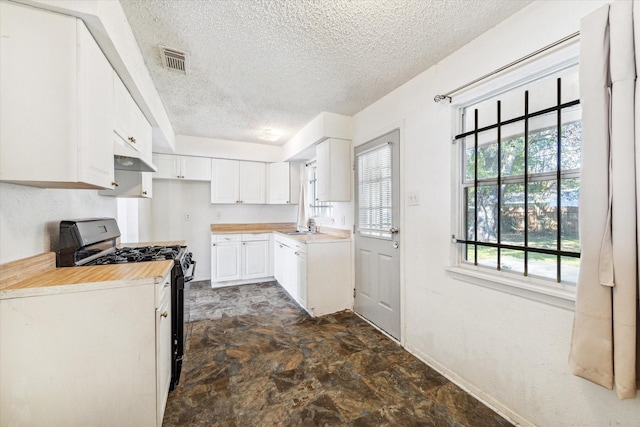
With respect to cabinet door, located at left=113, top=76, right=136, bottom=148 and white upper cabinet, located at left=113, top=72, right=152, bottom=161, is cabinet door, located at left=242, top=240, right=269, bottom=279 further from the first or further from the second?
cabinet door, located at left=113, top=76, right=136, bottom=148

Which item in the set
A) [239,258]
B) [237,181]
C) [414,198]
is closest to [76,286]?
[414,198]

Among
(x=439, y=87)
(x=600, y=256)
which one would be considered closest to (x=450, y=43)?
(x=439, y=87)

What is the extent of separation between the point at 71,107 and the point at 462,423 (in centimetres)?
266

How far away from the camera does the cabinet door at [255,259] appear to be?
13.8 feet

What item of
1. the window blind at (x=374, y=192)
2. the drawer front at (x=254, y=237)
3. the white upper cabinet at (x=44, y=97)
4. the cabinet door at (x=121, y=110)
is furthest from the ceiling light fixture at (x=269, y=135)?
the white upper cabinet at (x=44, y=97)

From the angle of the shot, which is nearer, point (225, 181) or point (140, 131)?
point (140, 131)

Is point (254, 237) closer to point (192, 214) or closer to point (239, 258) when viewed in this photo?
point (239, 258)

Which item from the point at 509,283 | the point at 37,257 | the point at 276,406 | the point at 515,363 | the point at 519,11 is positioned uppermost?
the point at 519,11

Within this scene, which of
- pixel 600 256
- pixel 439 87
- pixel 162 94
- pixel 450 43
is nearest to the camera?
pixel 600 256

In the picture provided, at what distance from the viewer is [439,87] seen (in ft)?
6.50

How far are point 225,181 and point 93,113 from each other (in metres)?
3.05

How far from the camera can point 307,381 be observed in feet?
6.07

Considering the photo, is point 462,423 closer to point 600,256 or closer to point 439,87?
point 600,256

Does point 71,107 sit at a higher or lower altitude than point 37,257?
higher
